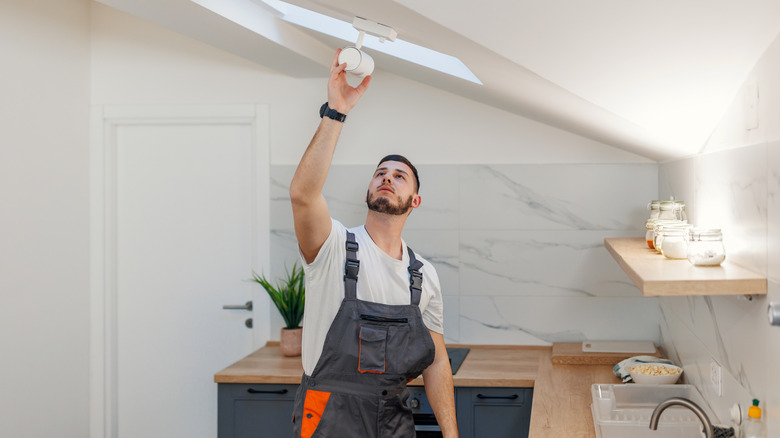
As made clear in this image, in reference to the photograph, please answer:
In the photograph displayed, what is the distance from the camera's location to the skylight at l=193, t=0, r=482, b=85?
2768mm

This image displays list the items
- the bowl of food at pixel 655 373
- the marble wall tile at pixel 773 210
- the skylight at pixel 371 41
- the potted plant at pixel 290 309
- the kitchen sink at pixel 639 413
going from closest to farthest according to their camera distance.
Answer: the marble wall tile at pixel 773 210 → the kitchen sink at pixel 639 413 → the bowl of food at pixel 655 373 → the skylight at pixel 371 41 → the potted plant at pixel 290 309

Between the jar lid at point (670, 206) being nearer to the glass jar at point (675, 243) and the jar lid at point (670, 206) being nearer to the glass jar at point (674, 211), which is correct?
the glass jar at point (674, 211)

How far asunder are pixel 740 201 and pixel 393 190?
1116mm

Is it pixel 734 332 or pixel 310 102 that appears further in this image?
pixel 310 102

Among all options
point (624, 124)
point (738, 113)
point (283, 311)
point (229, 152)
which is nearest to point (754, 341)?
point (738, 113)

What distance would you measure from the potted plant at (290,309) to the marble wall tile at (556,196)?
875 millimetres

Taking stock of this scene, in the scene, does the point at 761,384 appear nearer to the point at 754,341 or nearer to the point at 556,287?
the point at 754,341

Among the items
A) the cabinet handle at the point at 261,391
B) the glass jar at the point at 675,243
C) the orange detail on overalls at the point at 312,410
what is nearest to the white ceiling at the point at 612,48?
the glass jar at the point at 675,243

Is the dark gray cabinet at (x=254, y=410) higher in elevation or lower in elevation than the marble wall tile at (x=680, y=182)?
lower

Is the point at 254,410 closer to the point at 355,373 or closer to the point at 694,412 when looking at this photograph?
the point at 355,373

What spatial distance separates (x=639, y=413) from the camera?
216 centimetres

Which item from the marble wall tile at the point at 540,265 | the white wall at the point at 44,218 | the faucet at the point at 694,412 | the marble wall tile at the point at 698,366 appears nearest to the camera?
the faucet at the point at 694,412

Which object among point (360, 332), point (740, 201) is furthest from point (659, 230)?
point (360, 332)

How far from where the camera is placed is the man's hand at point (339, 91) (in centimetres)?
180
